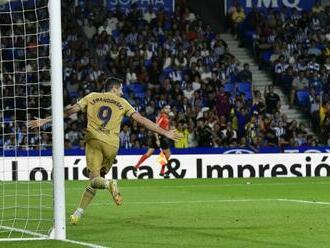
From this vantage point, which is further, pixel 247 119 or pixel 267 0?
Answer: pixel 267 0

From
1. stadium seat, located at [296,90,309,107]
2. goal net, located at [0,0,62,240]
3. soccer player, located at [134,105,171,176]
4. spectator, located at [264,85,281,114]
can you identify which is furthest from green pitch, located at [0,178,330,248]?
stadium seat, located at [296,90,309,107]

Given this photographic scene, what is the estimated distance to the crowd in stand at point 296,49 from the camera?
3394 centimetres

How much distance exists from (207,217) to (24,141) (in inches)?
568

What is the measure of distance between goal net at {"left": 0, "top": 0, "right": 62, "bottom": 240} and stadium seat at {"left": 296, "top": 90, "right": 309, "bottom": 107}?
8.62 meters

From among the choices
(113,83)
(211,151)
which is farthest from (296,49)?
(113,83)

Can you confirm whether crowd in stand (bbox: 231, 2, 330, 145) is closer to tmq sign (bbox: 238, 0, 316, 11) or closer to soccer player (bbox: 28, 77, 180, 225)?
tmq sign (bbox: 238, 0, 316, 11)

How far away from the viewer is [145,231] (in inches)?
512

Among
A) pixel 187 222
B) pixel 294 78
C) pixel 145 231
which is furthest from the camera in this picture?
pixel 294 78

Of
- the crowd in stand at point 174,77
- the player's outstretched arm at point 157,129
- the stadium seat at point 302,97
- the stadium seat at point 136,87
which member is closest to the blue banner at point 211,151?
the crowd in stand at point 174,77

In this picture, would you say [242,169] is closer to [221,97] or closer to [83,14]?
[221,97]

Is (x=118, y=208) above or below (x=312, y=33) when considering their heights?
below

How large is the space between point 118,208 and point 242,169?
482 inches

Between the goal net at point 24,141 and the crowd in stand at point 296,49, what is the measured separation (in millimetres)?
7904

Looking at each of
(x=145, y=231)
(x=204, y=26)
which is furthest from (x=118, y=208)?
(x=204, y=26)
